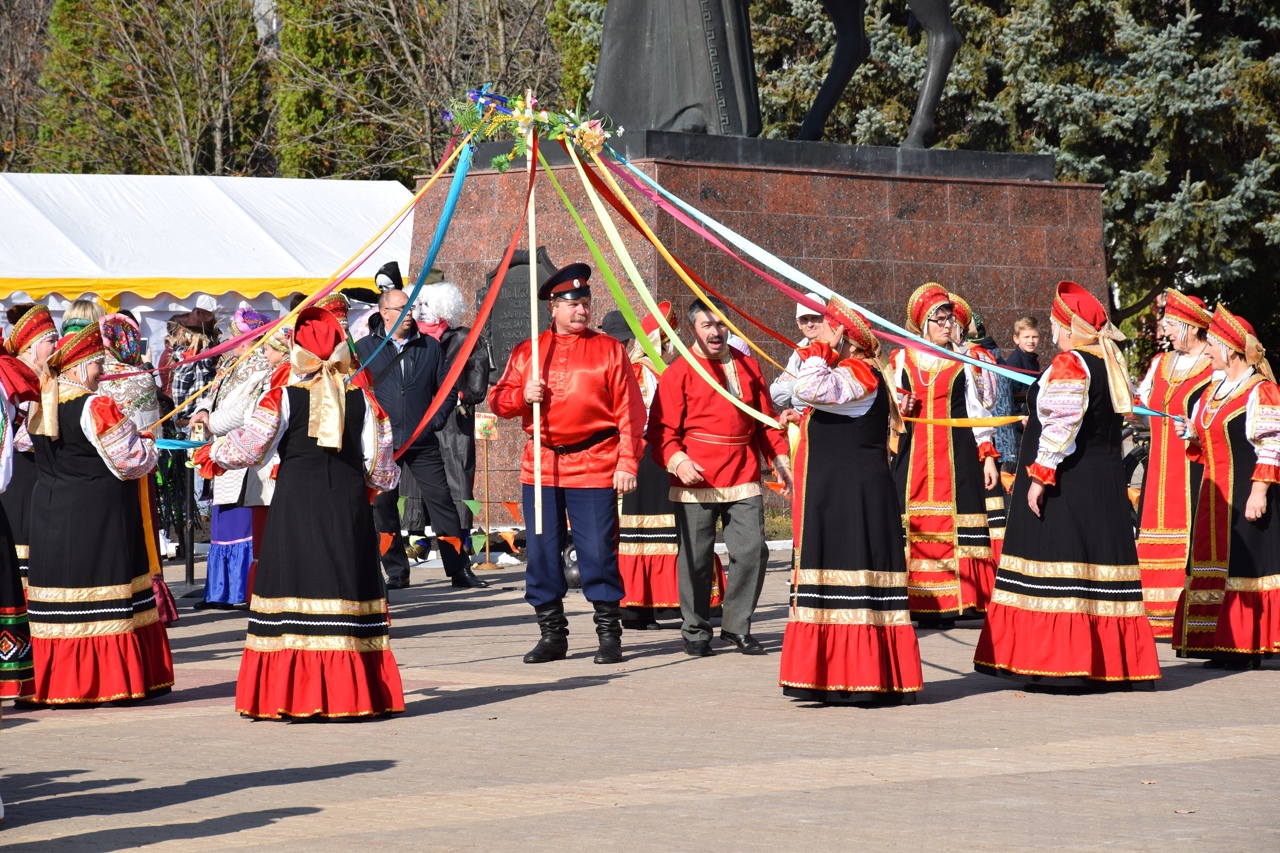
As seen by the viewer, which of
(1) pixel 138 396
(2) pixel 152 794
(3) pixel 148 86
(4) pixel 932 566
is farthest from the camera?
(3) pixel 148 86

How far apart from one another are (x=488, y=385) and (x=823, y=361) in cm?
→ 645

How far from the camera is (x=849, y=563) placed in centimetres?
880

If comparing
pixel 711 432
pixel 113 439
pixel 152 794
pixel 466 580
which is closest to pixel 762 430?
pixel 711 432

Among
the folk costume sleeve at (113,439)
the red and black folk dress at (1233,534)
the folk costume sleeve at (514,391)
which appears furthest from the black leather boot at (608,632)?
the red and black folk dress at (1233,534)

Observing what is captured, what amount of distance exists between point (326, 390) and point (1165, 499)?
17.2ft

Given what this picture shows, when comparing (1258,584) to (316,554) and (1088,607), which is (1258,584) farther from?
(316,554)

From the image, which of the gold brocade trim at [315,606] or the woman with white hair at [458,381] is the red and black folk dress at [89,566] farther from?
the woman with white hair at [458,381]

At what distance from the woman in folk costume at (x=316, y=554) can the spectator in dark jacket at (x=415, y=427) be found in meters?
5.09

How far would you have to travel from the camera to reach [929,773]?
7.18m

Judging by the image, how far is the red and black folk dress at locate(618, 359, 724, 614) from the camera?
11.9 m

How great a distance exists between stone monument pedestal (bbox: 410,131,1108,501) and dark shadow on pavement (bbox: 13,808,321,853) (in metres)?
8.67

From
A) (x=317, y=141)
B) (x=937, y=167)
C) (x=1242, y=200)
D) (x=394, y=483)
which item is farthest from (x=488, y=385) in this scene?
(x=317, y=141)

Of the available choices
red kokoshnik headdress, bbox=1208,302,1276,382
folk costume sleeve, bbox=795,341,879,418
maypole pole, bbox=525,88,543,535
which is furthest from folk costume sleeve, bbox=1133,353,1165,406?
maypole pole, bbox=525,88,543,535

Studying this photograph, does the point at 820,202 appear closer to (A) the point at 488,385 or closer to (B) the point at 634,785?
(A) the point at 488,385
